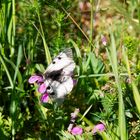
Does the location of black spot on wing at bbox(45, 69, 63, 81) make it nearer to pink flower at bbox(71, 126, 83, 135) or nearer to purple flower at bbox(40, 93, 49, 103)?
purple flower at bbox(40, 93, 49, 103)

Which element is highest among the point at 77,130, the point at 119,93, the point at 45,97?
the point at 119,93

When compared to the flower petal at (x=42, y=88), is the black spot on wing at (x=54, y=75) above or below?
above

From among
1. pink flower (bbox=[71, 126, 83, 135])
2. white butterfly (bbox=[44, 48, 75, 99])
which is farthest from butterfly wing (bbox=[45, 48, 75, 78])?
pink flower (bbox=[71, 126, 83, 135])

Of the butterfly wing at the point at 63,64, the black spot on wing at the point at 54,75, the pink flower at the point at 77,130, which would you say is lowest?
the pink flower at the point at 77,130

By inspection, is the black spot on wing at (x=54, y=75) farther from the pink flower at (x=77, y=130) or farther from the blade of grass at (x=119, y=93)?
the blade of grass at (x=119, y=93)

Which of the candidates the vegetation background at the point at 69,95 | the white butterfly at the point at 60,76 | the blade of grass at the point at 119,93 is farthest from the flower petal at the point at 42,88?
the blade of grass at the point at 119,93

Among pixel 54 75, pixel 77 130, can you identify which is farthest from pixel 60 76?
pixel 77 130

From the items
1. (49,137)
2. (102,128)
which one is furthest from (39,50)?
(102,128)

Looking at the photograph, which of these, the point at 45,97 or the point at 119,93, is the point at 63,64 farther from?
the point at 119,93
